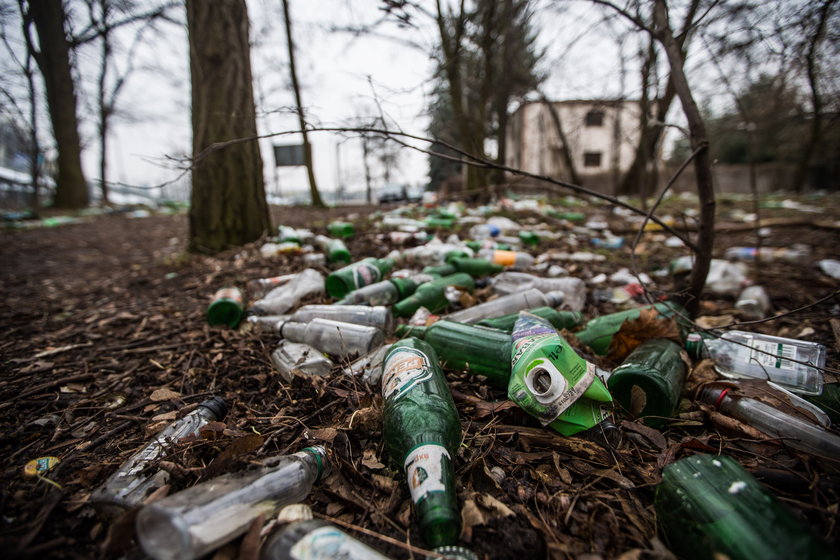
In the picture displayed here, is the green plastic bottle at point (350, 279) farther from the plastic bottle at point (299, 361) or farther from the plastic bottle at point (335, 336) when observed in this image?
the plastic bottle at point (299, 361)

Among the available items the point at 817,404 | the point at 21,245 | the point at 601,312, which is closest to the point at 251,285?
the point at 601,312

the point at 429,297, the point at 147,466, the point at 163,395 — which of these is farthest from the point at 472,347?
the point at 163,395

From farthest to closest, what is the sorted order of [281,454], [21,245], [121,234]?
[121,234], [21,245], [281,454]

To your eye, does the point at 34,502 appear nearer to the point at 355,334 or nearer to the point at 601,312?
the point at 355,334

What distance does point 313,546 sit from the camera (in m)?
0.69

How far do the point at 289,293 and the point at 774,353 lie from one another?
7.40 ft

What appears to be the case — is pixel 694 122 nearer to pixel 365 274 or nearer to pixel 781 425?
Result: pixel 781 425

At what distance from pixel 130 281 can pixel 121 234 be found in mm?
4224

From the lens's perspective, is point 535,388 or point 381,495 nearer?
point 381,495

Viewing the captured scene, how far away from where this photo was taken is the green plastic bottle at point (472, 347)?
135 cm

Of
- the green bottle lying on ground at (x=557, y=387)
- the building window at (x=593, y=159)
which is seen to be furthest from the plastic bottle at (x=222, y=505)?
the building window at (x=593, y=159)

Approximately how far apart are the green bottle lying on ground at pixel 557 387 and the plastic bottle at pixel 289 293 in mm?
1434

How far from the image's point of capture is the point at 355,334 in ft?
5.24

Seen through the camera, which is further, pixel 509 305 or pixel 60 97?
pixel 60 97
